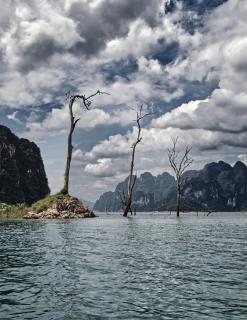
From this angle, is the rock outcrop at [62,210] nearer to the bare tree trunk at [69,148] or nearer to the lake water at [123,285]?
the bare tree trunk at [69,148]

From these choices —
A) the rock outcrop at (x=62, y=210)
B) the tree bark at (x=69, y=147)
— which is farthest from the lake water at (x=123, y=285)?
the tree bark at (x=69, y=147)

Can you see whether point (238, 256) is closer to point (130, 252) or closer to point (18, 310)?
point (130, 252)

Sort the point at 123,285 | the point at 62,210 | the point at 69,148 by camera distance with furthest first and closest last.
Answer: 1. the point at 69,148
2. the point at 62,210
3. the point at 123,285

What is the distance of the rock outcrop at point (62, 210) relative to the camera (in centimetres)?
6262

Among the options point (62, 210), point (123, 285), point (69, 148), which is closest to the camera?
point (123, 285)

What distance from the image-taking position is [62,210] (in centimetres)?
6397

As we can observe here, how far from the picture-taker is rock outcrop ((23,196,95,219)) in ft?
205

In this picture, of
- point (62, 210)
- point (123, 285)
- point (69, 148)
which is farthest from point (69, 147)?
point (123, 285)

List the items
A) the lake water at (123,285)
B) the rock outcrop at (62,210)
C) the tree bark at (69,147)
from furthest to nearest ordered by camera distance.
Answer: the tree bark at (69,147), the rock outcrop at (62,210), the lake water at (123,285)

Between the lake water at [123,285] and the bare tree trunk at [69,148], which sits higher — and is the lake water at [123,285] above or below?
below

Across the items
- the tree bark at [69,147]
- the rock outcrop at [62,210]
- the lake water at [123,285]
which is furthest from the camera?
the tree bark at [69,147]

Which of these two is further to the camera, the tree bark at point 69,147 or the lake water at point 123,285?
the tree bark at point 69,147

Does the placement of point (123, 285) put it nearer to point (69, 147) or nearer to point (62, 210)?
point (62, 210)

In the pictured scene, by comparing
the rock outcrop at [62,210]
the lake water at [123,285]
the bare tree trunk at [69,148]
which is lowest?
the lake water at [123,285]
